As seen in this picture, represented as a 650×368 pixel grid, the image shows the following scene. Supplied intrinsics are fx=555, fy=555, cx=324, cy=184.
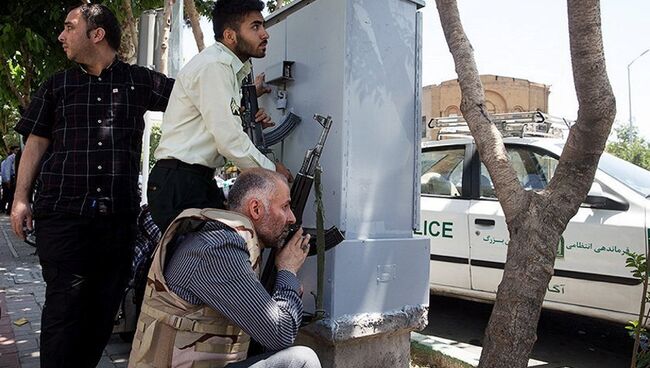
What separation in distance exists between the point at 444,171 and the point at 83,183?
3.54m

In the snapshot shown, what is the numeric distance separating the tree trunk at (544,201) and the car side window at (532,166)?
6.81 ft

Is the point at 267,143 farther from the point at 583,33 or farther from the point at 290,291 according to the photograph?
the point at 583,33

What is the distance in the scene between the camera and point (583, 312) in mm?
4152

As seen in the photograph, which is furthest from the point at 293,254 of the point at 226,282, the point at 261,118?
the point at 261,118

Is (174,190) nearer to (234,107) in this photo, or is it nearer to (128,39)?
(234,107)

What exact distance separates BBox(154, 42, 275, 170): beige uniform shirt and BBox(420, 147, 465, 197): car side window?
307 cm

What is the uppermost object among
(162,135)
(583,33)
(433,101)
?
(433,101)

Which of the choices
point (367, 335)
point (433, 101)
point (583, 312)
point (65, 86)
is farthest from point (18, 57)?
point (433, 101)

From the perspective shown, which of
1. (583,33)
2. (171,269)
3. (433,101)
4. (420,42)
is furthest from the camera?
(433,101)

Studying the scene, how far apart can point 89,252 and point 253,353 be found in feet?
3.18

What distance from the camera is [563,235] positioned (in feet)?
13.8

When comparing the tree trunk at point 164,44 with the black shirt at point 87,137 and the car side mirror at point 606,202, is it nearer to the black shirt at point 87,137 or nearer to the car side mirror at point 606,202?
the black shirt at point 87,137

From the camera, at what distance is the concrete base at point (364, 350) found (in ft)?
8.51

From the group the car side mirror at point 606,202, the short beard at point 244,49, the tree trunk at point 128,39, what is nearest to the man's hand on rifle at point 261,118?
the short beard at point 244,49
